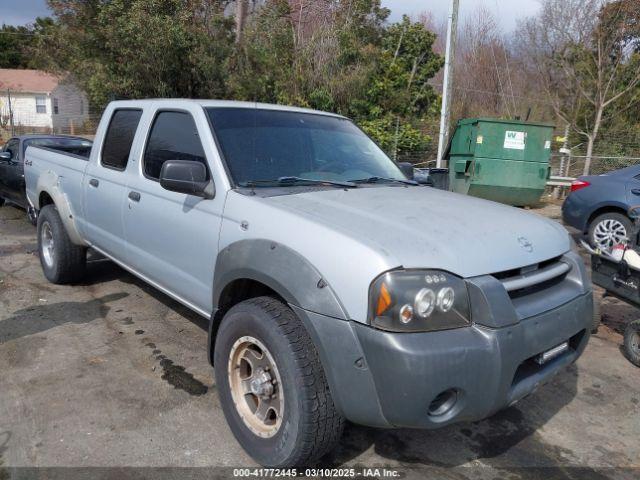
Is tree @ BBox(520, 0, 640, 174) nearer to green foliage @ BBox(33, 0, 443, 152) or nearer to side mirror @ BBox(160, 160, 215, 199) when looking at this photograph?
green foliage @ BBox(33, 0, 443, 152)

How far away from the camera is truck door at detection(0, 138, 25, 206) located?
29.5 ft

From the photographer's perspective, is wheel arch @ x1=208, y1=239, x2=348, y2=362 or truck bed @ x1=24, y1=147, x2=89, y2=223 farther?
truck bed @ x1=24, y1=147, x2=89, y2=223

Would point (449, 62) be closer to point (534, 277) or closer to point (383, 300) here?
point (534, 277)

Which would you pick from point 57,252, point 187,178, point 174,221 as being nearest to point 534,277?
point 187,178

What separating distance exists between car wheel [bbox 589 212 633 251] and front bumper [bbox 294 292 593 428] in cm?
626

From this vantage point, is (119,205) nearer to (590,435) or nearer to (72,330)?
(72,330)

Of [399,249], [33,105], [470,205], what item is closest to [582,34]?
[470,205]

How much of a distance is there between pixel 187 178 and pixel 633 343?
145 inches

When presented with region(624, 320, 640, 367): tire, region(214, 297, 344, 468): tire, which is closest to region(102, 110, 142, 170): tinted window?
region(214, 297, 344, 468): tire

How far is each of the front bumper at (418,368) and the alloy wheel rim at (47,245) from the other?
Answer: 4190 mm

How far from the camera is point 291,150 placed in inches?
139

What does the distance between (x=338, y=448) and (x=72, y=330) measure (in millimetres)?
2727

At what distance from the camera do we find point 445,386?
2.18 m

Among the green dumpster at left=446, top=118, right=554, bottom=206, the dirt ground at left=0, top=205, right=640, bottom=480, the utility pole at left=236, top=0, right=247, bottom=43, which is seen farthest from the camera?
the utility pole at left=236, top=0, right=247, bottom=43
